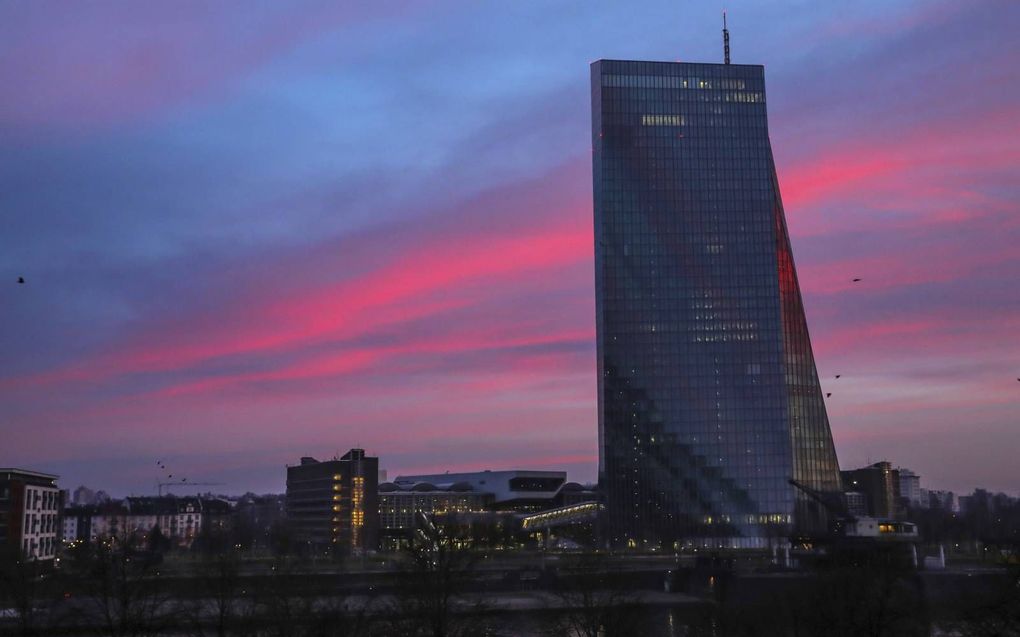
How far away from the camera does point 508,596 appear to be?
159m

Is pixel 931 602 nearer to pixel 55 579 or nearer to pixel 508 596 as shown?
pixel 508 596

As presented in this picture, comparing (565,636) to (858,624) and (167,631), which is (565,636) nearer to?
(858,624)

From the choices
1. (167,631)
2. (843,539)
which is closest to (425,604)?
(167,631)

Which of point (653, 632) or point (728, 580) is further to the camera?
point (728, 580)

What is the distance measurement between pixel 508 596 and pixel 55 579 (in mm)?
63092

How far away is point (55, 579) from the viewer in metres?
130

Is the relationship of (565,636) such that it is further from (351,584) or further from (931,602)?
(351,584)

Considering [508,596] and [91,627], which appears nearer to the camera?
[91,627]

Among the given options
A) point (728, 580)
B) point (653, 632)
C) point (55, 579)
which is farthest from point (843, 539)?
point (55, 579)

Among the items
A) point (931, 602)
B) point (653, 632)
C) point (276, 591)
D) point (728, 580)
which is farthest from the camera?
point (728, 580)

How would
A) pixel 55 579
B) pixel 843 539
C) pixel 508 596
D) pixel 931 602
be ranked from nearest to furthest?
1. pixel 931 602
2. pixel 55 579
3. pixel 508 596
4. pixel 843 539

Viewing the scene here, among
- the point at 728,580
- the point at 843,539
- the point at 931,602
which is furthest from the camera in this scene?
the point at 843,539

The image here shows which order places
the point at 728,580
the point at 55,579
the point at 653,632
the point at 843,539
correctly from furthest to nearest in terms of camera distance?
the point at 843,539
the point at 728,580
the point at 55,579
the point at 653,632

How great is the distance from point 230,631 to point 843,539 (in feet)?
347
